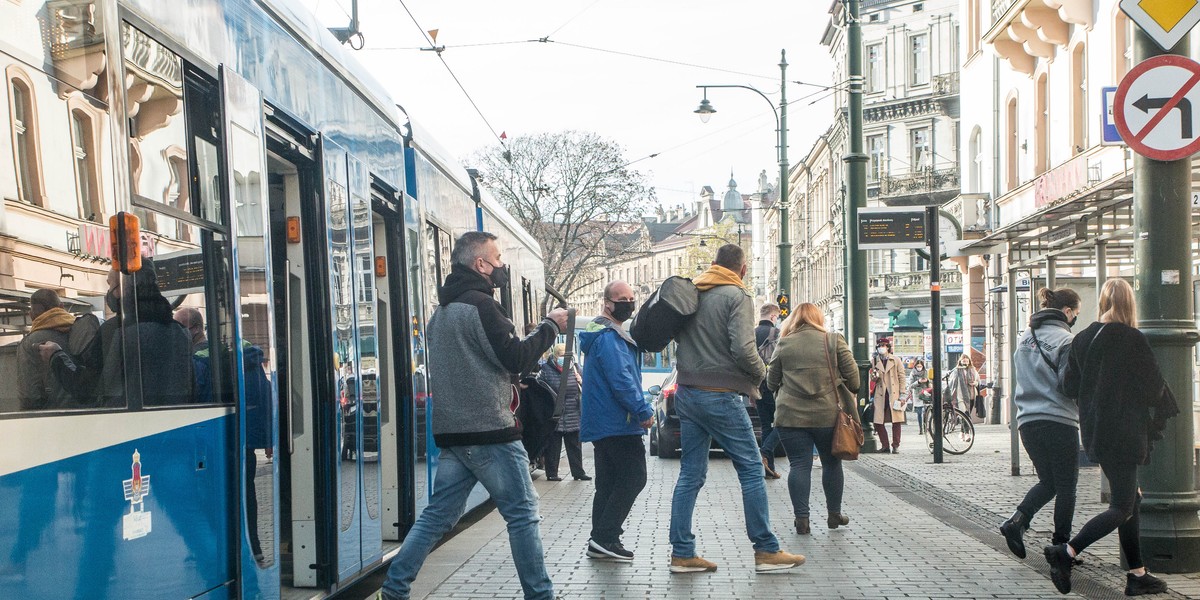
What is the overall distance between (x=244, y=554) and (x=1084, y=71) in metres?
21.3

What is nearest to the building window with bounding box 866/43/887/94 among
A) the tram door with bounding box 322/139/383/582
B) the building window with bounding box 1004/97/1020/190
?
the building window with bounding box 1004/97/1020/190

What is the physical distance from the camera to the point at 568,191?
61.2 metres

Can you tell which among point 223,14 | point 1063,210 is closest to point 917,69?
point 1063,210

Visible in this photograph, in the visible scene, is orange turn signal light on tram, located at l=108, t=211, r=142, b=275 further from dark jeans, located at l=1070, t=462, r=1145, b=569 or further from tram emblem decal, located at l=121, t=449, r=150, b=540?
dark jeans, located at l=1070, t=462, r=1145, b=569

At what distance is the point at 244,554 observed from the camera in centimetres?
547

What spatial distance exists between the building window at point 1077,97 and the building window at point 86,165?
21.9m

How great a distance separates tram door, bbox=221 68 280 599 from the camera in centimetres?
546

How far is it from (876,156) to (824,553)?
5435 centimetres

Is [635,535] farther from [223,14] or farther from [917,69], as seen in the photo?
[917,69]

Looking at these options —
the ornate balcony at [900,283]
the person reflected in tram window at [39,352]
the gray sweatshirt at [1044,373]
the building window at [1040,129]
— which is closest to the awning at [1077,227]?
the gray sweatshirt at [1044,373]

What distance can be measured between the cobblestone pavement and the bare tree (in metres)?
45.6

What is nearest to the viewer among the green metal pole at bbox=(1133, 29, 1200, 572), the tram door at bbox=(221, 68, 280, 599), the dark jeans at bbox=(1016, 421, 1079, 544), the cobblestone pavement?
the tram door at bbox=(221, 68, 280, 599)

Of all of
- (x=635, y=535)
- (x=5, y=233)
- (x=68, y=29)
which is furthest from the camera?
(x=635, y=535)

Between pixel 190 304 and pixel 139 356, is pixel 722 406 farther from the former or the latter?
pixel 139 356
